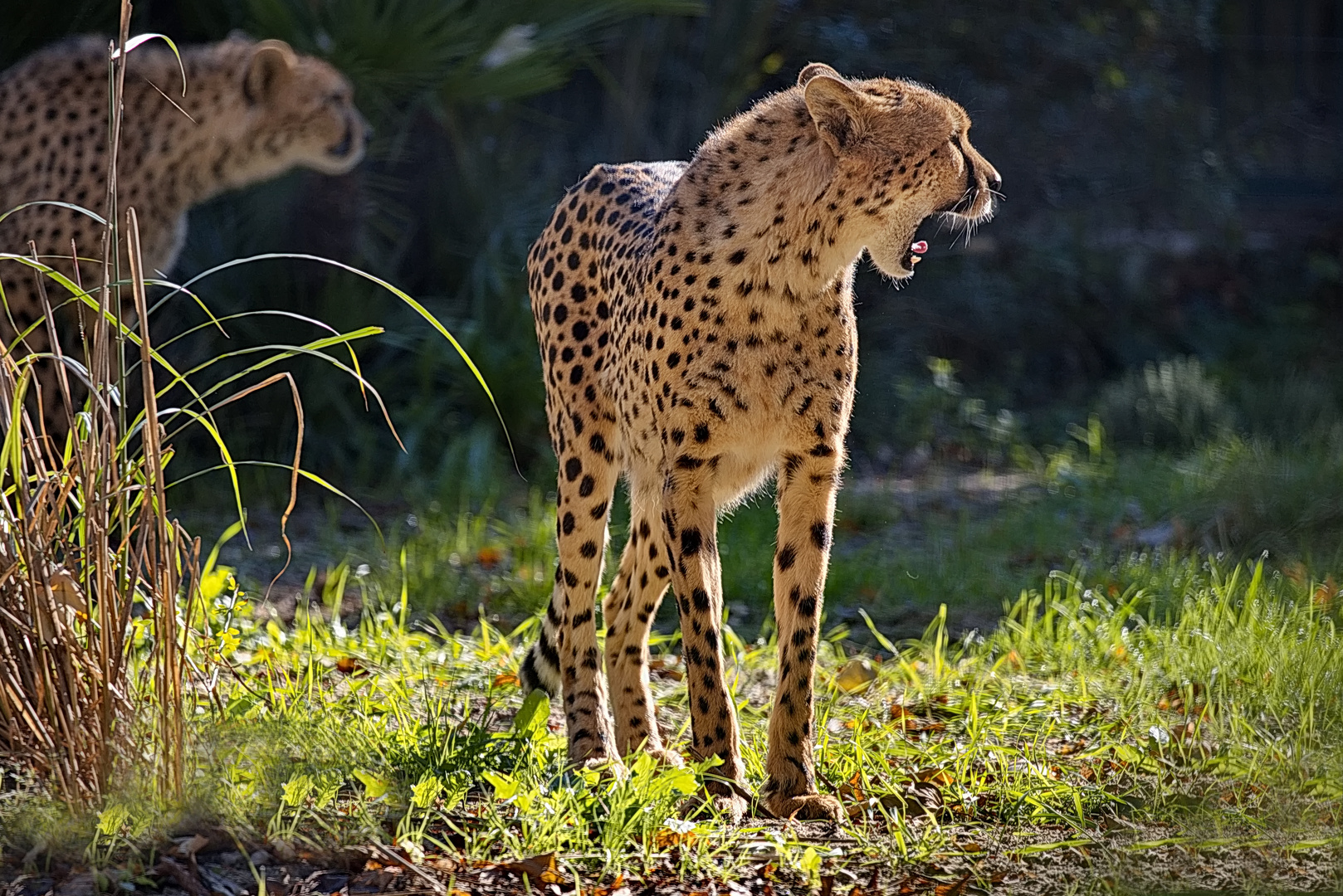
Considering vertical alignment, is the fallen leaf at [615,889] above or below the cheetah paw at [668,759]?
above

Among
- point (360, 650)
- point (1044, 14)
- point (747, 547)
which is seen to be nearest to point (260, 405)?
point (747, 547)

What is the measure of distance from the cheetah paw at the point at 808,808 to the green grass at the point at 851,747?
59 millimetres

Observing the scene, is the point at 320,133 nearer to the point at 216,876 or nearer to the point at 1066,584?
the point at 1066,584

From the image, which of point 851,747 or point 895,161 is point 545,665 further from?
point 895,161

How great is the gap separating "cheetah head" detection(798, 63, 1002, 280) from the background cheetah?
2727 mm

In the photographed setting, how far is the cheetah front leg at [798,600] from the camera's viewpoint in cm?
285

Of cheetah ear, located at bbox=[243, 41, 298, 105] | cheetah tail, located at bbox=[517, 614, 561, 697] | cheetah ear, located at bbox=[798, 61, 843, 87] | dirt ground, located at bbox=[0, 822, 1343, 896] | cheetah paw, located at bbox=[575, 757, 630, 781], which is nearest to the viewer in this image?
dirt ground, located at bbox=[0, 822, 1343, 896]

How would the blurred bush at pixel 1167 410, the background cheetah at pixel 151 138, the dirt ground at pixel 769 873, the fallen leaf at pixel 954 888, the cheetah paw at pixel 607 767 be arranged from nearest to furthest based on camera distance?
the dirt ground at pixel 769 873 < the fallen leaf at pixel 954 888 < the cheetah paw at pixel 607 767 < the background cheetah at pixel 151 138 < the blurred bush at pixel 1167 410

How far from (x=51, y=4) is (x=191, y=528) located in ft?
7.93

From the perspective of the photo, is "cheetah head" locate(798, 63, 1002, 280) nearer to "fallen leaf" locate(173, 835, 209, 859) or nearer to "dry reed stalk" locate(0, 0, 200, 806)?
"dry reed stalk" locate(0, 0, 200, 806)

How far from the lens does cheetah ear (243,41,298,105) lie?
5227mm

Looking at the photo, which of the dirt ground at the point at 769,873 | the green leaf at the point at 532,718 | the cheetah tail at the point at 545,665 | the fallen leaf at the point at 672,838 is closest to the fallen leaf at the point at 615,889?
the dirt ground at the point at 769,873

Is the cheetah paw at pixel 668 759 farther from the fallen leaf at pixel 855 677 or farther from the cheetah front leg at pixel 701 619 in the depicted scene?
the fallen leaf at pixel 855 677

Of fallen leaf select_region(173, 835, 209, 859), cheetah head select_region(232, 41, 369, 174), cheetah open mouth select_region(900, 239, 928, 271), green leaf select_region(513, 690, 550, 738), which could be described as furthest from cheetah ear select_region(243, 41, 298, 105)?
fallen leaf select_region(173, 835, 209, 859)
